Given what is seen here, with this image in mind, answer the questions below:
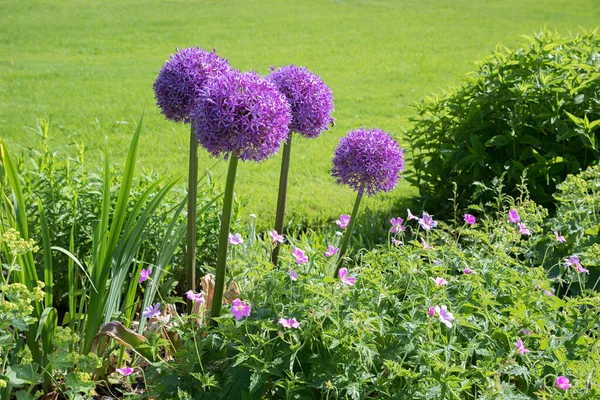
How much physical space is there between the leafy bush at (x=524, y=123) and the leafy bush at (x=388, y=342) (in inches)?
75.6

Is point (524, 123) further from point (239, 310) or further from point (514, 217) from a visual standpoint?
point (239, 310)

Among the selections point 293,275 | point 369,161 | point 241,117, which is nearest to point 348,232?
point 369,161

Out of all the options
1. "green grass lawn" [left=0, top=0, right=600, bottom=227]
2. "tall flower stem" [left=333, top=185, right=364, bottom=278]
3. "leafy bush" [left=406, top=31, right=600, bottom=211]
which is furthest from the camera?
"green grass lawn" [left=0, top=0, right=600, bottom=227]

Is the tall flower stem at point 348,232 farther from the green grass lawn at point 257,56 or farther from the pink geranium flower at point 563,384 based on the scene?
the green grass lawn at point 257,56

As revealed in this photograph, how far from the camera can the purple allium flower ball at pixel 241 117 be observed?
6.99 feet

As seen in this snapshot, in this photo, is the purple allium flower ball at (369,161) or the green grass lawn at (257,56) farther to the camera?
the green grass lawn at (257,56)

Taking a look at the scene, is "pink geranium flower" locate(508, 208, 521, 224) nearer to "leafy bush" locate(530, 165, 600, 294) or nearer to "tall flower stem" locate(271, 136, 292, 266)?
"leafy bush" locate(530, 165, 600, 294)

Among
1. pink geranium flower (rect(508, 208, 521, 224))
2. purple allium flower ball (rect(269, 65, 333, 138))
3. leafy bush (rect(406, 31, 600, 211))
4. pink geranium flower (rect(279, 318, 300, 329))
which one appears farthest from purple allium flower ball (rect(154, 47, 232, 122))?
leafy bush (rect(406, 31, 600, 211))

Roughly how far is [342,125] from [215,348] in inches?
215

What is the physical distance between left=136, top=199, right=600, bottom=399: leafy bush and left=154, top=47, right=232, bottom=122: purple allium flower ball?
67cm

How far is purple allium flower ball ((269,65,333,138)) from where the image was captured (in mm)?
2664

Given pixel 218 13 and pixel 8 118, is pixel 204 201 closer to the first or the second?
pixel 8 118

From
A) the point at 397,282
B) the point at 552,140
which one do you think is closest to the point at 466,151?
the point at 552,140

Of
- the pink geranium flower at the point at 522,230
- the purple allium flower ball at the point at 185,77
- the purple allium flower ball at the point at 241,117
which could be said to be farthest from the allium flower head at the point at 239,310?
the pink geranium flower at the point at 522,230
